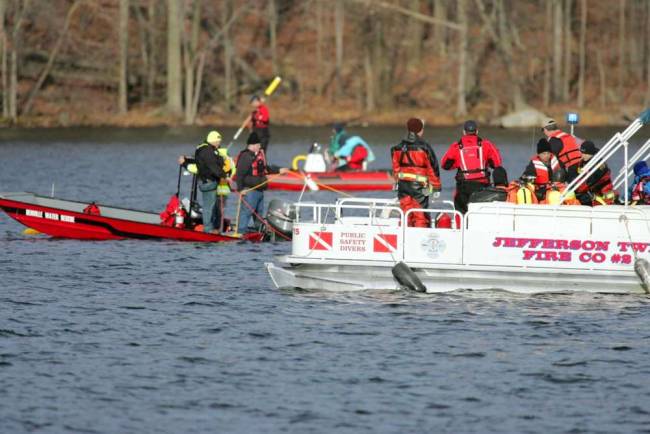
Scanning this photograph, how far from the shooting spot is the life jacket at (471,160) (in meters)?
18.8

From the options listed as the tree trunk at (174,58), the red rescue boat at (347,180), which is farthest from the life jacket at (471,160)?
the tree trunk at (174,58)

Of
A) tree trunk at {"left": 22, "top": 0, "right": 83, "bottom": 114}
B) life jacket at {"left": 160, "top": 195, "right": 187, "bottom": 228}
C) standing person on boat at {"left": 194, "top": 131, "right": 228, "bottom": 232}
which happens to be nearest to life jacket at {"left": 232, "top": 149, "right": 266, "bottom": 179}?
standing person on boat at {"left": 194, "top": 131, "right": 228, "bottom": 232}

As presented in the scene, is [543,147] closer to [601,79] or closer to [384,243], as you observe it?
[384,243]

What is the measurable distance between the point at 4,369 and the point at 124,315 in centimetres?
314

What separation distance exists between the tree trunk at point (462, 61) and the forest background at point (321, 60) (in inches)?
3.7

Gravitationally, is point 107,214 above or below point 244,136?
below

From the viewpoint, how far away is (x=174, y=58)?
224ft

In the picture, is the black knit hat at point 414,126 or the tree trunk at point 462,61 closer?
the black knit hat at point 414,126

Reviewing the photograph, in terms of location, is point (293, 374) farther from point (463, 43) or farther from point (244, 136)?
point (463, 43)

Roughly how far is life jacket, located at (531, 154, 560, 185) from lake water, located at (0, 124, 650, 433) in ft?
4.66

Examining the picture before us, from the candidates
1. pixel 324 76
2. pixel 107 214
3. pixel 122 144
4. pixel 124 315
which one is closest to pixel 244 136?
pixel 122 144

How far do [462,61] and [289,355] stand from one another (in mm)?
58087

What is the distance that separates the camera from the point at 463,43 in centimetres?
7250

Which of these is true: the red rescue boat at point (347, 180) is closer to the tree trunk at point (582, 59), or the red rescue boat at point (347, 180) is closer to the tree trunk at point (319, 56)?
the tree trunk at point (319, 56)
